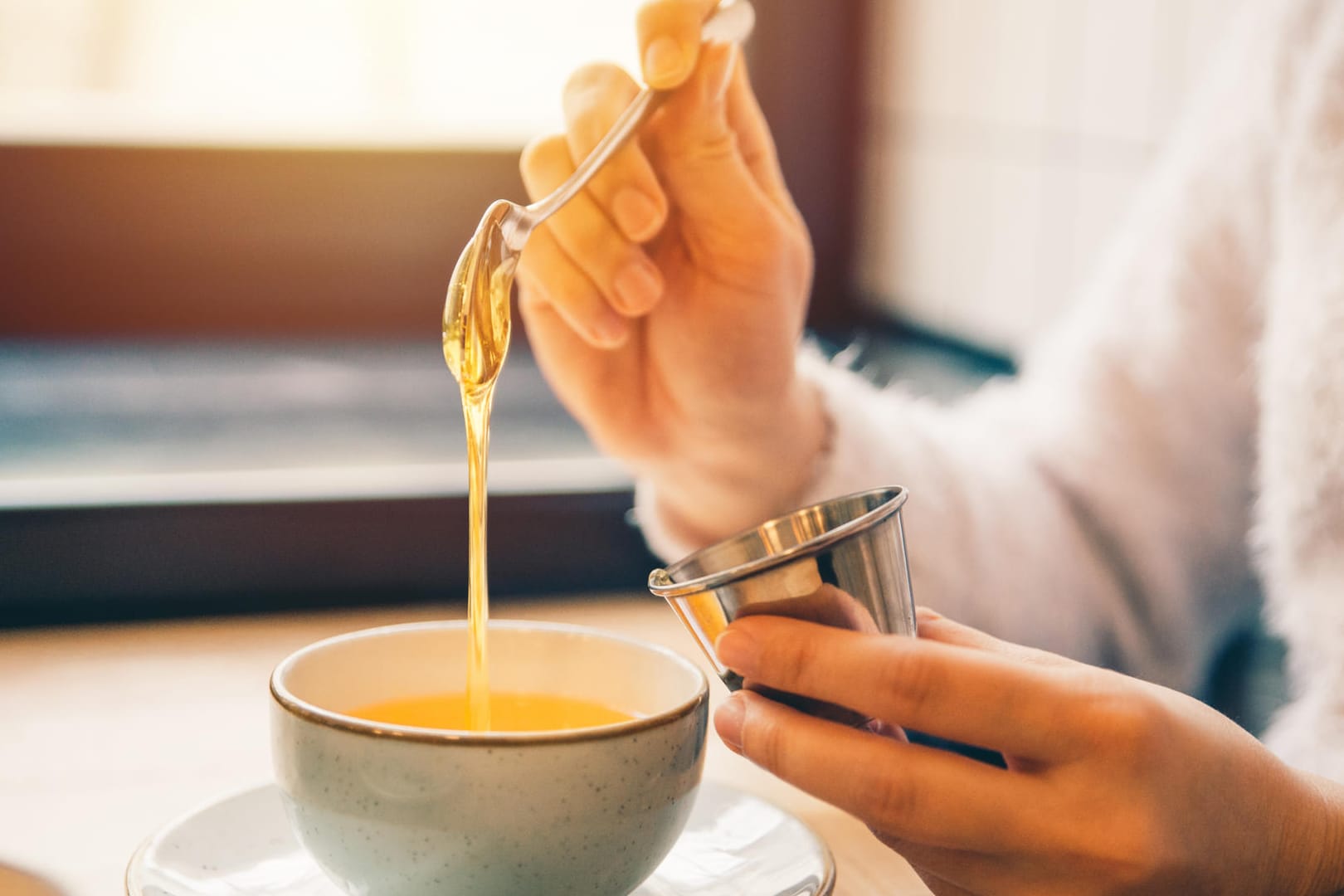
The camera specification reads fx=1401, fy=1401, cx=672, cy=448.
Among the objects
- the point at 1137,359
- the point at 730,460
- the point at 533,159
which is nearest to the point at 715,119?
the point at 533,159

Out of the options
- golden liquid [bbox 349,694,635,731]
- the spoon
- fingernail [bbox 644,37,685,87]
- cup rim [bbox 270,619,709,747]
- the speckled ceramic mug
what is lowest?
golden liquid [bbox 349,694,635,731]

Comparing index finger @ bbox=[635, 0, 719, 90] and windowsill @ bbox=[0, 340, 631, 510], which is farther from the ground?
index finger @ bbox=[635, 0, 719, 90]

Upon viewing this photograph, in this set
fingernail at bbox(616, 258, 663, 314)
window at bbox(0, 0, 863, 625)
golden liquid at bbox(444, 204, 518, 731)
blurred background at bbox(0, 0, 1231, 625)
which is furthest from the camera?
window at bbox(0, 0, 863, 625)

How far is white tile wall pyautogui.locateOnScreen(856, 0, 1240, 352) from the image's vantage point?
4.04 feet

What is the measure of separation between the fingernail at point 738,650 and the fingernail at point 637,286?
0.35m

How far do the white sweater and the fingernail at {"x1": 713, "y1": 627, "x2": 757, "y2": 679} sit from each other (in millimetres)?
445

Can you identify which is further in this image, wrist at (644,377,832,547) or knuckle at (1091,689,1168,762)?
wrist at (644,377,832,547)

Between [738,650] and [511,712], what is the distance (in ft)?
0.56

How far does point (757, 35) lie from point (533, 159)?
3.31 ft

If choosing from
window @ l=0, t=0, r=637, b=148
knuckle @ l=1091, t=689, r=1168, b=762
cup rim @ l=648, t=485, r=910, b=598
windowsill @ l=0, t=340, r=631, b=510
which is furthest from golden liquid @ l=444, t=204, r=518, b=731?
window @ l=0, t=0, r=637, b=148

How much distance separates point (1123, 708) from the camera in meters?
0.45

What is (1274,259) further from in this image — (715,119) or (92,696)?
(92,696)

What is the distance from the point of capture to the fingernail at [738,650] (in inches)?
18.6

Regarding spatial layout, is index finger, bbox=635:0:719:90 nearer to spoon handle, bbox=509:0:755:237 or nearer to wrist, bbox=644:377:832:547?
spoon handle, bbox=509:0:755:237
